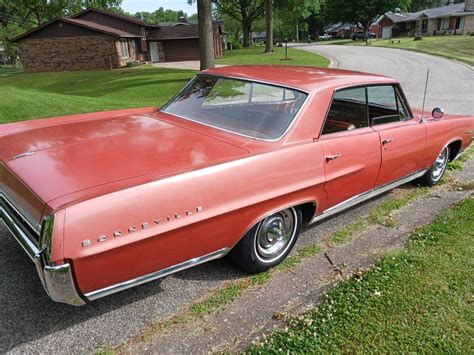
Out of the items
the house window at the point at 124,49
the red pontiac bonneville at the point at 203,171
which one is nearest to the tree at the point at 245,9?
the house window at the point at 124,49

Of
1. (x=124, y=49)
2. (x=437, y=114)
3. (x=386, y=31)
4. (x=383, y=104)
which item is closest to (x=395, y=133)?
(x=383, y=104)

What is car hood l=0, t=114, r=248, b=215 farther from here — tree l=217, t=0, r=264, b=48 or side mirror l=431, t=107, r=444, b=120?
tree l=217, t=0, r=264, b=48

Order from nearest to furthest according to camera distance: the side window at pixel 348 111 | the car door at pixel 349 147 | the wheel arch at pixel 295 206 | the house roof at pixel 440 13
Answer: the wheel arch at pixel 295 206 → the car door at pixel 349 147 → the side window at pixel 348 111 → the house roof at pixel 440 13

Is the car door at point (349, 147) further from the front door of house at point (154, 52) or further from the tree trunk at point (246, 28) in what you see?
the tree trunk at point (246, 28)

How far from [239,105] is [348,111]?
1.02m

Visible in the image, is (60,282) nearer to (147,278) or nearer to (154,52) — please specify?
(147,278)

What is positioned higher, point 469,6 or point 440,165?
point 469,6

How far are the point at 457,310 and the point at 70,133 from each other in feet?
10.0

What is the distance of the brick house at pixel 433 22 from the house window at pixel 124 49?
41005 millimetres

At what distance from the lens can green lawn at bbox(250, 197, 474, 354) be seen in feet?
7.57

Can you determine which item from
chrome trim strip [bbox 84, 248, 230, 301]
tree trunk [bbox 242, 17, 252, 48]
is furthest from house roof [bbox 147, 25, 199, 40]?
chrome trim strip [bbox 84, 248, 230, 301]

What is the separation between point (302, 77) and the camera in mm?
3436

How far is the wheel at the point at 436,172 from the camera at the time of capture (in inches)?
181

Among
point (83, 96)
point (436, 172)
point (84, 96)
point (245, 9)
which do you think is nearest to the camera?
point (436, 172)
